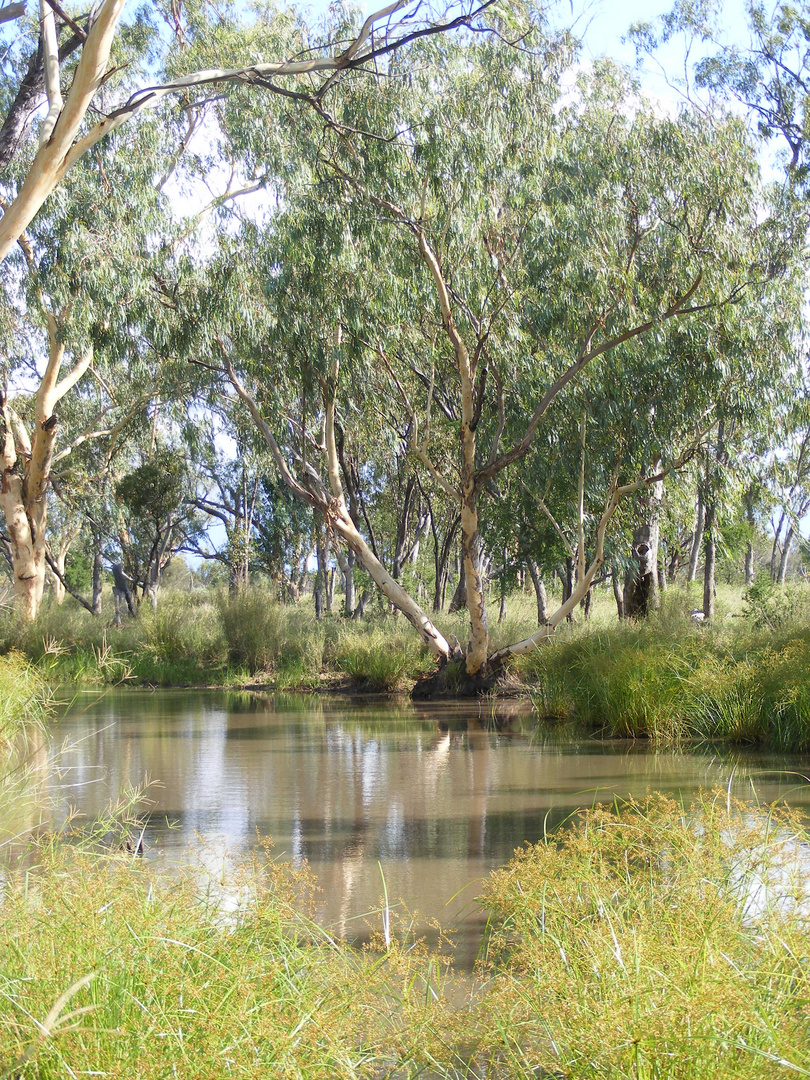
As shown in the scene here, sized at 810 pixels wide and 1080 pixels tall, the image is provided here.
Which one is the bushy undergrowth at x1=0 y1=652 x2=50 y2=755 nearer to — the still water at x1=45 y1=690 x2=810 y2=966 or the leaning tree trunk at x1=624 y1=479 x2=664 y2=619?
the still water at x1=45 y1=690 x2=810 y2=966

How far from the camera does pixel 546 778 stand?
779 centimetres

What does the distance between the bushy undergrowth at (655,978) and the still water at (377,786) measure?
0.84 m

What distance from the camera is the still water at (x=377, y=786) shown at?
5.07 m

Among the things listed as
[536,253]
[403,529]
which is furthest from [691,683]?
[403,529]

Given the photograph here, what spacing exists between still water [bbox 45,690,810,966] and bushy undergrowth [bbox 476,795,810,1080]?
2.76 feet

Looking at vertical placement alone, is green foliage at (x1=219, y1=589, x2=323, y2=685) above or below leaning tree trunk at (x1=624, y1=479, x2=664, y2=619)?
below

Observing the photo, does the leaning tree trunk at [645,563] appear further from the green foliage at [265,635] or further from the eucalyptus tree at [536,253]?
the green foliage at [265,635]

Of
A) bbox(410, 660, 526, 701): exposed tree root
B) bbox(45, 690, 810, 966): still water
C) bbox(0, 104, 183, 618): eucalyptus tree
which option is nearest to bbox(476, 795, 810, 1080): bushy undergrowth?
bbox(45, 690, 810, 966): still water

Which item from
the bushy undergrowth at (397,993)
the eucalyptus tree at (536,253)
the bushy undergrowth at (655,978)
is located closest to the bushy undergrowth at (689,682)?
the eucalyptus tree at (536,253)

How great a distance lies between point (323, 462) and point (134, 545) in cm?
1375

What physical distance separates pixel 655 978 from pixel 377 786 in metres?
5.48

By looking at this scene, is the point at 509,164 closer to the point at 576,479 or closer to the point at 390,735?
the point at 576,479

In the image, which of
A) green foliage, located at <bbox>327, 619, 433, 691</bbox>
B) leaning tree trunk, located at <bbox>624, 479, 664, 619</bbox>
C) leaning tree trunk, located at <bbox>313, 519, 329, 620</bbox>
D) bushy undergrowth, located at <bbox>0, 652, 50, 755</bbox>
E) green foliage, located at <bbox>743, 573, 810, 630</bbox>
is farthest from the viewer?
leaning tree trunk, located at <bbox>313, 519, 329, 620</bbox>

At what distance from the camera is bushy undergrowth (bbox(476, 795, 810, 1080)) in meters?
2.10
